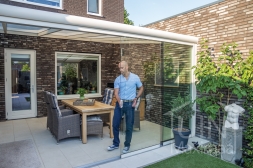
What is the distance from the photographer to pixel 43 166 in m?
3.39

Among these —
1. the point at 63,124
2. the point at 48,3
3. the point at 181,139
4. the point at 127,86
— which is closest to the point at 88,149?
the point at 63,124

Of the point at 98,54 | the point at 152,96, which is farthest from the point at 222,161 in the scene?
the point at 98,54

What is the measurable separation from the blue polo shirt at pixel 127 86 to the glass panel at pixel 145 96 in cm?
17

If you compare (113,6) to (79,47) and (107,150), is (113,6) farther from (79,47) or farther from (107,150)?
(107,150)

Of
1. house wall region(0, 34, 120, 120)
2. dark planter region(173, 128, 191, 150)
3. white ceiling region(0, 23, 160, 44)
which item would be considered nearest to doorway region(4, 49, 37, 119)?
house wall region(0, 34, 120, 120)

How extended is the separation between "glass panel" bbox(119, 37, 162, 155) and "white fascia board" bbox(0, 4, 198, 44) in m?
0.17

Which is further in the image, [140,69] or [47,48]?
[47,48]

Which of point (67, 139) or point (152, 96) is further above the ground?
point (152, 96)

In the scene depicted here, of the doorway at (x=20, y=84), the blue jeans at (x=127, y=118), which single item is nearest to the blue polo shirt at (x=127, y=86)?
the blue jeans at (x=127, y=118)

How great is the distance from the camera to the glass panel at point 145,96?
388 centimetres

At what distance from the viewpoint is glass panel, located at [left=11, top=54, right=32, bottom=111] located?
6.61 meters

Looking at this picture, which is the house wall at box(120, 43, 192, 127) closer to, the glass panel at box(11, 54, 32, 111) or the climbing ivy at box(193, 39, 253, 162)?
the climbing ivy at box(193, 39, 253, 162)

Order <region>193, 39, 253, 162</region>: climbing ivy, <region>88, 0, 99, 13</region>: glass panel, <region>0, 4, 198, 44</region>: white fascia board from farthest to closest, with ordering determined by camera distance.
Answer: <region>88, 0, 99, 13</region>: glass panel, <region>193, 39, 253, 162</region>: climbing ivy, <region>0, 4, 198, 44</region>: white fascia board

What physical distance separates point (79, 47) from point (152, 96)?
4519mm
